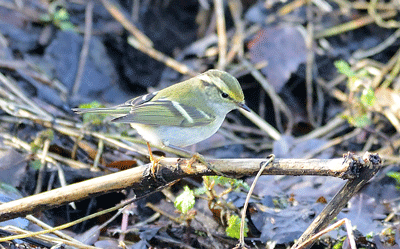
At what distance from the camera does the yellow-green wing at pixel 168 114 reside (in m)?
2.93

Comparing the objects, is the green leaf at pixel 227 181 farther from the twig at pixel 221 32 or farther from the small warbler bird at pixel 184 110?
the twig at pixel 221 32

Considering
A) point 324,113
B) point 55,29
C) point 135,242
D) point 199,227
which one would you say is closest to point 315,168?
point 199,227

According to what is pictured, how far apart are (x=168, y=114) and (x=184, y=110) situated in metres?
0.14

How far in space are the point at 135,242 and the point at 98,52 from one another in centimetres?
316

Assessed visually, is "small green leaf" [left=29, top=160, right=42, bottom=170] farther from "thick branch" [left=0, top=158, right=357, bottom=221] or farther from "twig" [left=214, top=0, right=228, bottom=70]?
"twig" [left=214, top=0, right=228, bottom=70]

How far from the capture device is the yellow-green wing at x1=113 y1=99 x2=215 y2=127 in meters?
2.93

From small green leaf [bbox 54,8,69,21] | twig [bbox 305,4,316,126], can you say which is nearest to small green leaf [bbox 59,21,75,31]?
small green leaf [bbox 54,8,69,21]

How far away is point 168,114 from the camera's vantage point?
307 cm

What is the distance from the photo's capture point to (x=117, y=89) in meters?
5.39

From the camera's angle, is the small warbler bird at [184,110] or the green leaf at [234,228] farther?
the small warbler bird at [184,110]

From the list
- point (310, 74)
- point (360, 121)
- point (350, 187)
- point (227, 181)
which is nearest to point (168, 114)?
point (227, 181)

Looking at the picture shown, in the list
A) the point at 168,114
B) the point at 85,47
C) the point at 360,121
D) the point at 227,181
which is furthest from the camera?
the point at 85,47

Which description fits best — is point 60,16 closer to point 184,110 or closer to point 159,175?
point 184,110

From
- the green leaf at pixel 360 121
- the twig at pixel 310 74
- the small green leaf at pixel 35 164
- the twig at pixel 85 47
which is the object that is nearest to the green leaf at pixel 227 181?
the small green leaf at pixel 35 164
